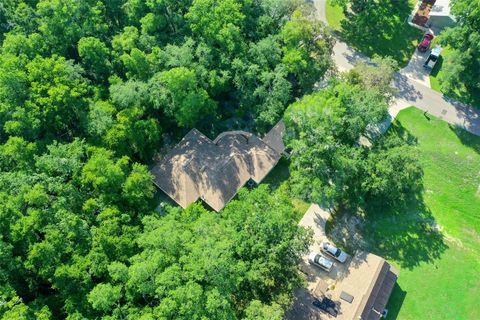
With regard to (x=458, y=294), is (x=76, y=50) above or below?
above

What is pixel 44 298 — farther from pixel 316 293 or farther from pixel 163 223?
pixel 316 293

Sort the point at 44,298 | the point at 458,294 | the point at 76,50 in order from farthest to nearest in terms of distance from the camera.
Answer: the point at 76,50
the point at 458,294
the point at 44,298

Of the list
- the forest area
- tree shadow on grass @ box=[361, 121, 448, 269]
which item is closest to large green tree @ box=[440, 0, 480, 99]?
the forest area

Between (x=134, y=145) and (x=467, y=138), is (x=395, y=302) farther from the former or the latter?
(x=134, y=145)

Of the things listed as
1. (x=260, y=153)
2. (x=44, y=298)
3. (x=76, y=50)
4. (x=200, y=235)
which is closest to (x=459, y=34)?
(x=260, y=153)

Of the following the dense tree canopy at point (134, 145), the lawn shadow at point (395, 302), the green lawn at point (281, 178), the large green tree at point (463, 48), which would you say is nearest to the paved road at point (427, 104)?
the large green tree at point (463, 48)

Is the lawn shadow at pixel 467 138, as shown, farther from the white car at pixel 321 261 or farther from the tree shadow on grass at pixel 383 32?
the white car at pixel 321 261

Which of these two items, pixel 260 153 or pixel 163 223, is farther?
pixel 260 153
